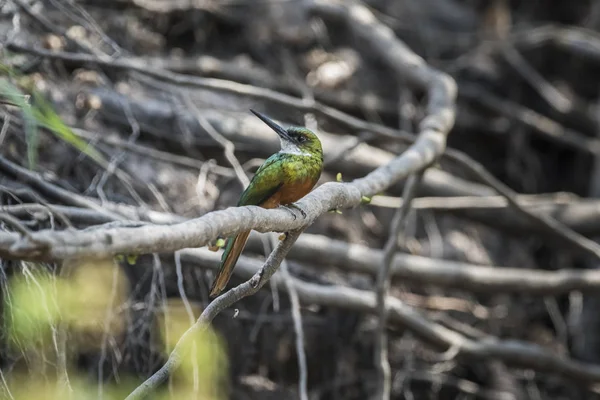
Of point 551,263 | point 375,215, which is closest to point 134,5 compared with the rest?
point 375,215

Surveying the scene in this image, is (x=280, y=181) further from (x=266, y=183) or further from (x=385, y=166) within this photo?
(x=385, y=166)

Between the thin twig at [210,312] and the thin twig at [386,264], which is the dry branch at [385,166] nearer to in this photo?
the thin twig at [210,312]

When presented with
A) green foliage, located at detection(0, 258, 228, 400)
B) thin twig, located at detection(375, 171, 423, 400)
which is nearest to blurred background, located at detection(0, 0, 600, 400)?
green foliage, located at detection(0, 258, 228, 400)

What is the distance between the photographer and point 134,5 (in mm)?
4984

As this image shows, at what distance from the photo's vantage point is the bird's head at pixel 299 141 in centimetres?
246

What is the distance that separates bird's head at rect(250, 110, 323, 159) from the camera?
2459mm

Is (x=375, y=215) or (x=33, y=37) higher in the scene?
(x=375, y=215)

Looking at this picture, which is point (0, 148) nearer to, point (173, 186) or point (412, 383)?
point (173, 186)

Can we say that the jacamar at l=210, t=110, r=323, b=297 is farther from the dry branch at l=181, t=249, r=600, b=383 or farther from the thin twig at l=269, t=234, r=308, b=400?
the dry branch at l=181, t=249, r=600, b=383

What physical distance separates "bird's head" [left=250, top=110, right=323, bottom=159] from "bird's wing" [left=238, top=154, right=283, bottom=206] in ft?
0.42

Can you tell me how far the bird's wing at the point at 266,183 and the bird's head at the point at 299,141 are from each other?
5.1 inches

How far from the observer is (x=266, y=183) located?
2309mm

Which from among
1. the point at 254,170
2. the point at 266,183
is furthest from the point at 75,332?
the point at 254,170

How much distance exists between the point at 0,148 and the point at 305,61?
10.8 feet
